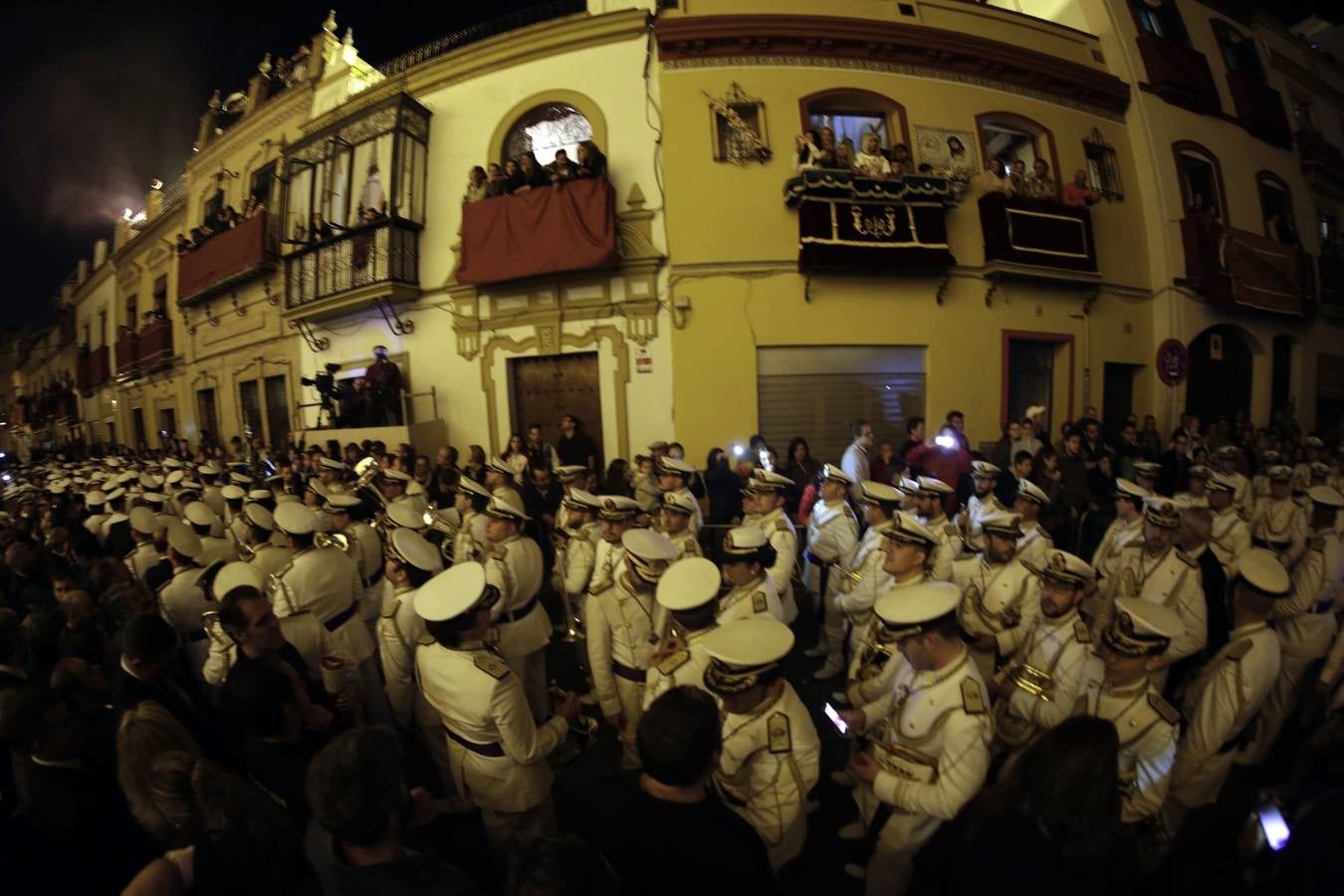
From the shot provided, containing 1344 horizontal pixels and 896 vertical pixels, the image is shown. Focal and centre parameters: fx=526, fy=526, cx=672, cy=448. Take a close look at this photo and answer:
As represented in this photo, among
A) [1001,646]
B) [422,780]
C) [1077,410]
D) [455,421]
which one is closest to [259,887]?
[422,780]

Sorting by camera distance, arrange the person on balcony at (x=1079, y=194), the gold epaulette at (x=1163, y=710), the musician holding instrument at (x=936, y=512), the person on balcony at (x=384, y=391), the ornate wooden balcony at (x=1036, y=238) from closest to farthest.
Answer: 1. the gold epaulette at (x=1163, y=710)
2. the musician holding instrument at (x=936, y=512)
3. the ornate wooden balcony at (x=1036, y=238)
4. the person on balcony at (x=1079, y=194)
5. the person on balcony at (x=384, y=391)

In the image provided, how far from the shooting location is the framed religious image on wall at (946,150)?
10055mm

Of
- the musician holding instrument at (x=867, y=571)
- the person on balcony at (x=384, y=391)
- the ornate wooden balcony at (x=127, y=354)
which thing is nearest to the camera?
the musician holding instrument at (x=867, y=571)

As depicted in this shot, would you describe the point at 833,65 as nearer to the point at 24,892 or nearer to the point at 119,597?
the point at 119,597

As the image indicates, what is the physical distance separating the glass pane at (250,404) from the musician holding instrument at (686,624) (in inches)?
681

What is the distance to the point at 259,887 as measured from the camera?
61.6 inches

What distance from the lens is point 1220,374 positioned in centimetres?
1282

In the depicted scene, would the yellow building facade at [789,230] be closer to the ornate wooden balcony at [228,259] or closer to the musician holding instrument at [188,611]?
the ornate wooden balcony at [228,259]

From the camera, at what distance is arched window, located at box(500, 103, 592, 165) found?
34.3 feet

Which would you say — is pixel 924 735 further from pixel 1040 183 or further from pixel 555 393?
pixel 1040 183

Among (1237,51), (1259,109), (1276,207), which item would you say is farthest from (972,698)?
(1237,51)

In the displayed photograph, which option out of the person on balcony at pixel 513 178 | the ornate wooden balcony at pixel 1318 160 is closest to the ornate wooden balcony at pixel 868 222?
the person on balcony at pixel 513 178

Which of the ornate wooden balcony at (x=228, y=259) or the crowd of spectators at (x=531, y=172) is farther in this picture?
the ornate wooden balcony at (x=228, y=259)

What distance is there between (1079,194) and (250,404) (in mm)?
21539
